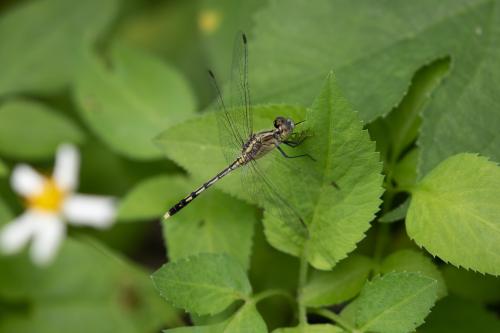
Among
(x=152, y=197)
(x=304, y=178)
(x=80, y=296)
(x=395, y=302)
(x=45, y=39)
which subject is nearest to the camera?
(x=395, y=302)

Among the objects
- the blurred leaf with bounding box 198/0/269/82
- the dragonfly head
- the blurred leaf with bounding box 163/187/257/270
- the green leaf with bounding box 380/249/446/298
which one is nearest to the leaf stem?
the green leaf with bounding box 380/249/446/298

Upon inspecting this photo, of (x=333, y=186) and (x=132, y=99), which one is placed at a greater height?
(x=132, y=99)

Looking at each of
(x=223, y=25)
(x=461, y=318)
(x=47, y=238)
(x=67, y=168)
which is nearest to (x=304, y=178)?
(x=461, y=318)

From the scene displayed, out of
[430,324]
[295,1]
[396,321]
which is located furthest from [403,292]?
[295,1]

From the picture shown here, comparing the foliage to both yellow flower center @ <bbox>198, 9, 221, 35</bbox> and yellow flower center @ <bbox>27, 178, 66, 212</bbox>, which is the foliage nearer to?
yellow flower center @ <bbox>198, 9, 221, 35</bbox>

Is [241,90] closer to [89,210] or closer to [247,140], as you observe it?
[247,140]

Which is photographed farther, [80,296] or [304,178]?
[80,296]

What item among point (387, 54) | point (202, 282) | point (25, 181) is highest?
point (25, 181)
